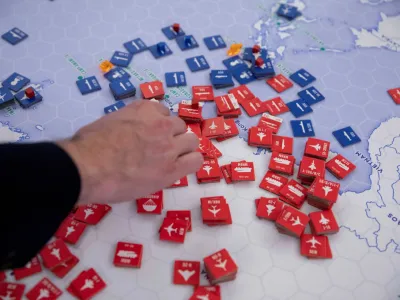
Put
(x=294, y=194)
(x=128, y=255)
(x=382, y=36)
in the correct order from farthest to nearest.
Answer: (x=382, y=36), (x=294, y=194), (x=128, y=255)

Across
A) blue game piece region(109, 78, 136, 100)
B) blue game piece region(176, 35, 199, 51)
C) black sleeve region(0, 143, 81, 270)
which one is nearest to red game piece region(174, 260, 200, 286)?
→ black sleeve region(0, 143, 81, 270)

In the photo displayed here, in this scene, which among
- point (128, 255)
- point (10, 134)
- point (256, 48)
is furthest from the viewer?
point (256, 48)

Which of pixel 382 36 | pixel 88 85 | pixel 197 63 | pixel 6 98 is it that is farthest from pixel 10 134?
pixel 382 36

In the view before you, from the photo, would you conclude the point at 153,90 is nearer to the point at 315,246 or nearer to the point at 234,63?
the point at 234,63

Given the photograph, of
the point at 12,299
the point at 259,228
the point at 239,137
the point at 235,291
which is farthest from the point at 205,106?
the point at 12,299

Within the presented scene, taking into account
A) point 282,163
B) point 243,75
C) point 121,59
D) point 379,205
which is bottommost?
point 379,205

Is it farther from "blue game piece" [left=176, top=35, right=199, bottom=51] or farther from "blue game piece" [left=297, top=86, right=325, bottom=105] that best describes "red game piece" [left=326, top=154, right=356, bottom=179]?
"blue game piece" [left=176, top=35, right=199, bottom=51]
